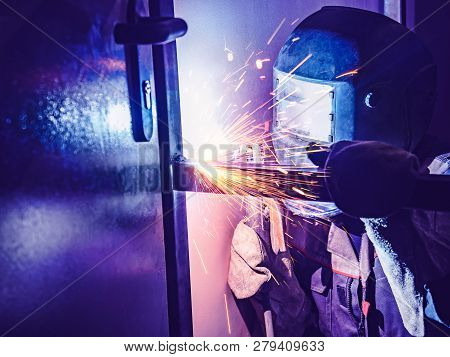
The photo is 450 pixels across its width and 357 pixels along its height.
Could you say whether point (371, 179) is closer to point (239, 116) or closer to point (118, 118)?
point (118, 118)

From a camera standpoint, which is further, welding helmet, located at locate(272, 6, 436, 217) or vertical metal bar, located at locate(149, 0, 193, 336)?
welding helmet, located at locate(272, 6, 436, 217)

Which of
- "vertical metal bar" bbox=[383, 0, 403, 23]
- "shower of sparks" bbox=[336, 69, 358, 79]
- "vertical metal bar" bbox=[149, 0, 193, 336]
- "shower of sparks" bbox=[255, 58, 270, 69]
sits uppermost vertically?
"vertical metal bar" bbox=[383, 0, 403, 23]

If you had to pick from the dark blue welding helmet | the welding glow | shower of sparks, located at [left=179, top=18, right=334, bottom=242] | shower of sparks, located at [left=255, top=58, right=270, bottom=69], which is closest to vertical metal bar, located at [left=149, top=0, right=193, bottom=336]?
the welding glow

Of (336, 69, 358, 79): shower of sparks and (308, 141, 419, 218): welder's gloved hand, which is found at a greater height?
(336, 69, 358, 79): shower of sparks

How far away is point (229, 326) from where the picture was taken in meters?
2.12

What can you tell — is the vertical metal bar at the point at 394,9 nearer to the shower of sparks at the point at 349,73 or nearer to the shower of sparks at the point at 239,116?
the shower of sparks at the point at 239,116

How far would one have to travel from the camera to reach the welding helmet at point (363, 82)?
150cm

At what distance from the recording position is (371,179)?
66 cm

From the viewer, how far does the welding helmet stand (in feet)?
4.93

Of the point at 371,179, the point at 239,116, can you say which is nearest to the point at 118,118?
the point at 371,179

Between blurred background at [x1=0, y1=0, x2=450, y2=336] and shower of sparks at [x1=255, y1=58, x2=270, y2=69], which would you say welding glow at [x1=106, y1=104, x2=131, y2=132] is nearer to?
blurred background at [x1=0, y1=0, x2=450, y2=336]

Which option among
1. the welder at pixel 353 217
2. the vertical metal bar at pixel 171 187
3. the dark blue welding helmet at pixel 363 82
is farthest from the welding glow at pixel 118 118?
the dark blue welding helmet at pixel 363 82

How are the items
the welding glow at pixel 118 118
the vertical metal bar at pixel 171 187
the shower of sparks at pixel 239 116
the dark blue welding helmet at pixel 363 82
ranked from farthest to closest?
1. the shower of sparks at pixel 239 116
2. the dark blue welding helmet at pixel 363 82
3. the vertical metal bar at pixel 171 187
4. the welding glow at pixel 118 118

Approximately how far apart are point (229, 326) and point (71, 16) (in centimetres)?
198
